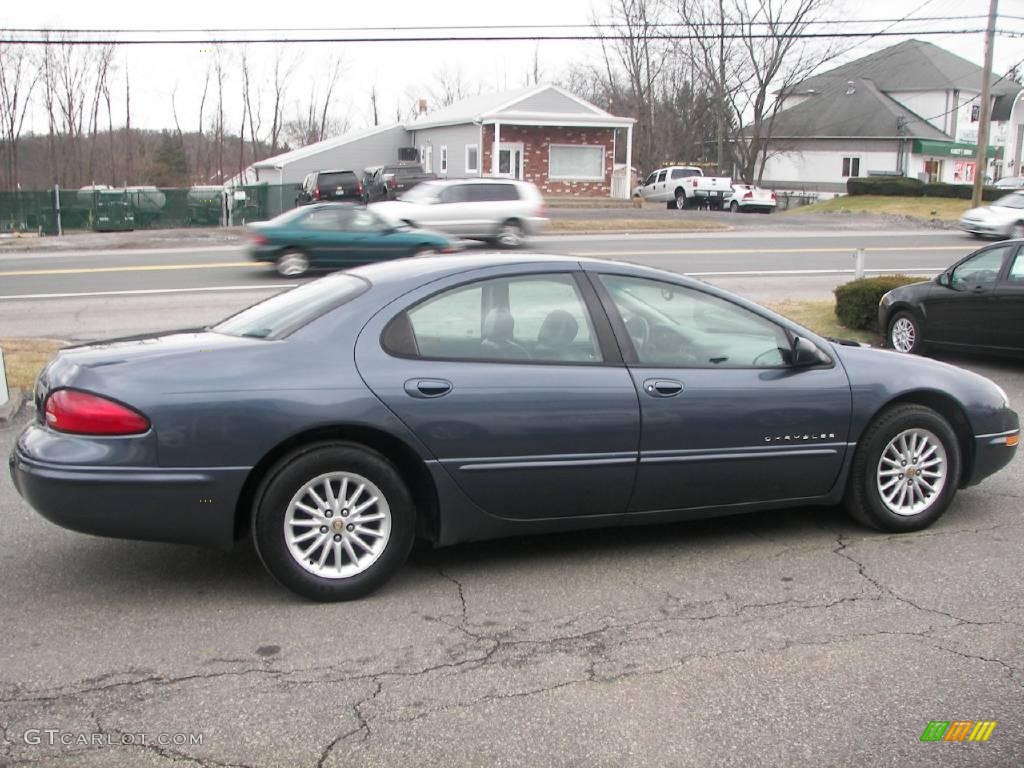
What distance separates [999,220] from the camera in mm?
28953

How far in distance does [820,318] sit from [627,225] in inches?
789

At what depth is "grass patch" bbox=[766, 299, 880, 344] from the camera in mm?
12688

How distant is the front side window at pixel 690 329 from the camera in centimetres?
503


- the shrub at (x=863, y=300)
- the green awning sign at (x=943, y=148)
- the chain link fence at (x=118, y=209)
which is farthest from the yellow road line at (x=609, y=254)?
the green awning sign at (x=943, y=148)

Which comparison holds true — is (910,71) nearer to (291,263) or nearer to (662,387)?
(291,263)

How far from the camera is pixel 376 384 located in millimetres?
4480

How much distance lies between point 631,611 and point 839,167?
213 ft

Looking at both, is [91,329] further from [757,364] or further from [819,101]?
[819,101]

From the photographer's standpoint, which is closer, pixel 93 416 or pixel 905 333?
pixel 93 416

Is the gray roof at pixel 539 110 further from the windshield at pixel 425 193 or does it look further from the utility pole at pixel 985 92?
the windshield at pixel 425 193

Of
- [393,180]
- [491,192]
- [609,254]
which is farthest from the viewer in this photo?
[393,180]

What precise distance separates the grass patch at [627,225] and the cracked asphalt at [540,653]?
2687cm

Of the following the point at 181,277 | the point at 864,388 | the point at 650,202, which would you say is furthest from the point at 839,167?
the point at 864,388

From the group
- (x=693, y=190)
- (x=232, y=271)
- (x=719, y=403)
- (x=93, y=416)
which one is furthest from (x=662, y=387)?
(x=693, y=190)
